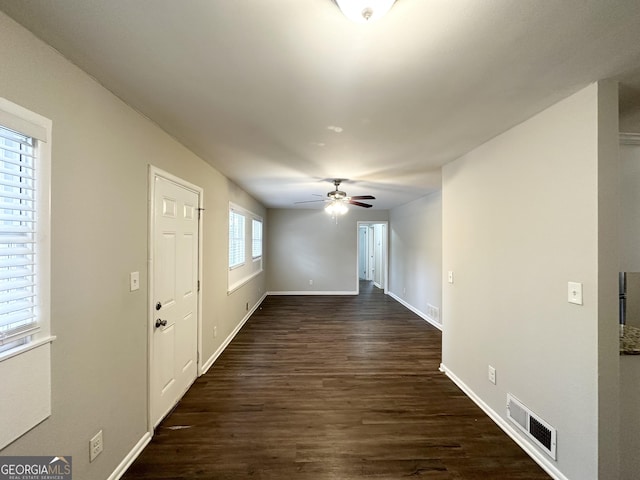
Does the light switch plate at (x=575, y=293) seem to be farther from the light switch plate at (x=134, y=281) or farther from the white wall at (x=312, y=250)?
the white wall at (x=312, y=250)

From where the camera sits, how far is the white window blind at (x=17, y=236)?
99cm

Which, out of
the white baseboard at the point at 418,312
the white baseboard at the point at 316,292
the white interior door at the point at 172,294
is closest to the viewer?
the white interior door at the point at 172,294

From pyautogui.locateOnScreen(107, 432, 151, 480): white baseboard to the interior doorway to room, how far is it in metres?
5.80

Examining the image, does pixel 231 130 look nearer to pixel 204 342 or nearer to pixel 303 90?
pixel 303 90

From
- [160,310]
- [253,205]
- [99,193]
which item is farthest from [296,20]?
[253,205]

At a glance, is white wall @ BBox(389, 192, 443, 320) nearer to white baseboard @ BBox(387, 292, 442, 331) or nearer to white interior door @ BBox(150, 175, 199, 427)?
white baseboard @ BBox(387, 292, 442, 331)

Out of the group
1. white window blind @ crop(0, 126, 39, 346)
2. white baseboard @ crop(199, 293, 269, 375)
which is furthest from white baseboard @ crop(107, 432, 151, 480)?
white window blind @ crop(0, 126, 39, 346)

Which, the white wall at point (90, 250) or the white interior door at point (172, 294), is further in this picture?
the white interior door at point (172, 294)

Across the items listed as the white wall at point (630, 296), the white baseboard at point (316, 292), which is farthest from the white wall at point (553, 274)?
the white baseboard at point (316, 292)

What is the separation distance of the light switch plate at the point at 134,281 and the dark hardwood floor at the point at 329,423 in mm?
1174

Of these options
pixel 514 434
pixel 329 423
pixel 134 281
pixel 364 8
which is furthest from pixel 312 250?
pixel 364 8

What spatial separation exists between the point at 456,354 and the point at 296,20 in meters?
3.13

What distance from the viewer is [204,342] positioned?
291 centimetres

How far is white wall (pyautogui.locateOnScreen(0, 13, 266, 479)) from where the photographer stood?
1.15 m
